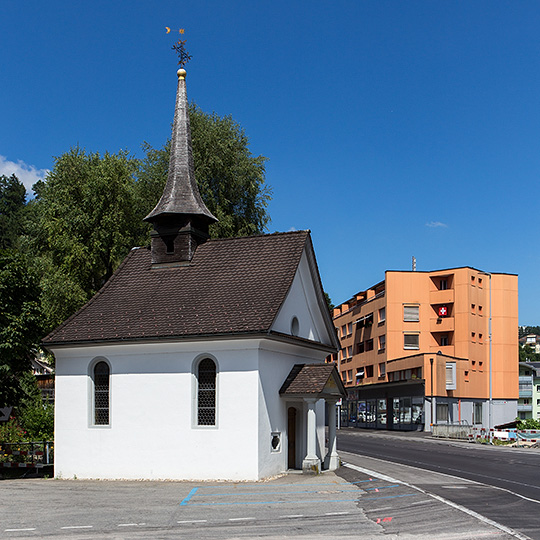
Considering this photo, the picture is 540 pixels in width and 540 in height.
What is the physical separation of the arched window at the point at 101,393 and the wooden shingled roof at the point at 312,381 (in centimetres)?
562

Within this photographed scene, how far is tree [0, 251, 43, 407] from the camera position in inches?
1016

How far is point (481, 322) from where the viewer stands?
70.2 meters

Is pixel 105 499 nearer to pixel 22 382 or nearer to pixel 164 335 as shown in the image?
pixel 164 335

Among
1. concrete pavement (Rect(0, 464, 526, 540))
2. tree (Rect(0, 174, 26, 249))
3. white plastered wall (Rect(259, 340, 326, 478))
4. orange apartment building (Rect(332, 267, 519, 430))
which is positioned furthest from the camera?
tree (Rect(0, 174, 26, 249))

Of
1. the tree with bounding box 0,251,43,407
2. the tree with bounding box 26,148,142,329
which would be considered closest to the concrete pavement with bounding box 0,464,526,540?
the tree with bounding box 0,251,43,407

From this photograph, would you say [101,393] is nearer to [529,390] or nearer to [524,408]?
[529,390]

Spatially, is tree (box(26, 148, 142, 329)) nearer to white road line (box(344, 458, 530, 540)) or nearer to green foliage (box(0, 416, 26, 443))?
green foliage (box(0, 416, 26, 443))

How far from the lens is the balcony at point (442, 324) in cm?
6950

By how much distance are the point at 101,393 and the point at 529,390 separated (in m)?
98.9

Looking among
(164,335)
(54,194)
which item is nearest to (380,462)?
(164,335)

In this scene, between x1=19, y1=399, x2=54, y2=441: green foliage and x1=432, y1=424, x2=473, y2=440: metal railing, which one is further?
x1=432, y1=424, x2=473, y2=440: metal railing

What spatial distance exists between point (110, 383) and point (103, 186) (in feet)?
60.7

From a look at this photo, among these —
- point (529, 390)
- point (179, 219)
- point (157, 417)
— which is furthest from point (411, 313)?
point (157, 417)

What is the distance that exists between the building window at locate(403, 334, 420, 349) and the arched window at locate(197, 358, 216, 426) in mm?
50639
